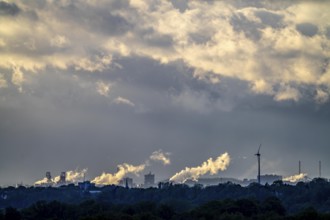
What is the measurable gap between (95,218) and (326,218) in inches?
1648

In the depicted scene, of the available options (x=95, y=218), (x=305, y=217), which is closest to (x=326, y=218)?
(x=305, y=217)

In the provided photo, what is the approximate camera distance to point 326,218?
195 m

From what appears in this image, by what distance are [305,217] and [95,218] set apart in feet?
126

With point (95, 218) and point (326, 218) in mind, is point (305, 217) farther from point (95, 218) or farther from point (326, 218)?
point (95, 218)

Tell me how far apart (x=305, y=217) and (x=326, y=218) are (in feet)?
13.7

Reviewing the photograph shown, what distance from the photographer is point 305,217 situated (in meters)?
197

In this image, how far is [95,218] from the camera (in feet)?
643
